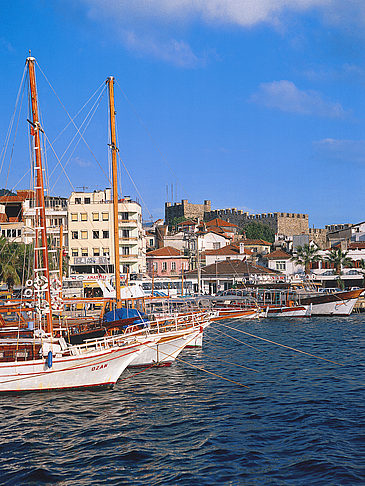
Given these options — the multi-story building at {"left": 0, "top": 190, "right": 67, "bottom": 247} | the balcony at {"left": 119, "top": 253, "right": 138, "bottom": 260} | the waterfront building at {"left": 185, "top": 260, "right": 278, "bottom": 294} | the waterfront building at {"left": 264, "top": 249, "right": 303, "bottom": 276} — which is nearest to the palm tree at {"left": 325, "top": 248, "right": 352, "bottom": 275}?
the waterfront building at {"left": 185, "top": 260, "right": 278, "bottom": 294}

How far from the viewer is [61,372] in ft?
79.5

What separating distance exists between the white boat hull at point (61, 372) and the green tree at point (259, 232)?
117278 mm

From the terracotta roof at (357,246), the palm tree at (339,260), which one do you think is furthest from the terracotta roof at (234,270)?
the terracotta roof at (357,246)

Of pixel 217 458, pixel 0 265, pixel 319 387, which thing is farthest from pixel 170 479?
pixel 0 265

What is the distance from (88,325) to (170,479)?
18.7 meters

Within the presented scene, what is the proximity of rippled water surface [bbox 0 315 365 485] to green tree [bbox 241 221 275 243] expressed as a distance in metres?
110

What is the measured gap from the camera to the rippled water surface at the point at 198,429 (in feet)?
51.2

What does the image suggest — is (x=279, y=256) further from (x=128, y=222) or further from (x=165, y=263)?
(x=128, y=222)

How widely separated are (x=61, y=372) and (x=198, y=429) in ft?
24.7

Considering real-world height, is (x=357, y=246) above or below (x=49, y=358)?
above

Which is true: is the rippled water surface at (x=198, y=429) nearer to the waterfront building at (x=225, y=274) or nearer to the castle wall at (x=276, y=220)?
the waterfront building at (x=225, y=274)

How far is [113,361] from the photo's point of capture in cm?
2495

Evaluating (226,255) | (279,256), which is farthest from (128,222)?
(279,256)

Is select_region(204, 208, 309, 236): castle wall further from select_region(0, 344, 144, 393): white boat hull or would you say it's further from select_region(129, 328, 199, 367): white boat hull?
select_region(0, 344, 144, 393): white boat hull
